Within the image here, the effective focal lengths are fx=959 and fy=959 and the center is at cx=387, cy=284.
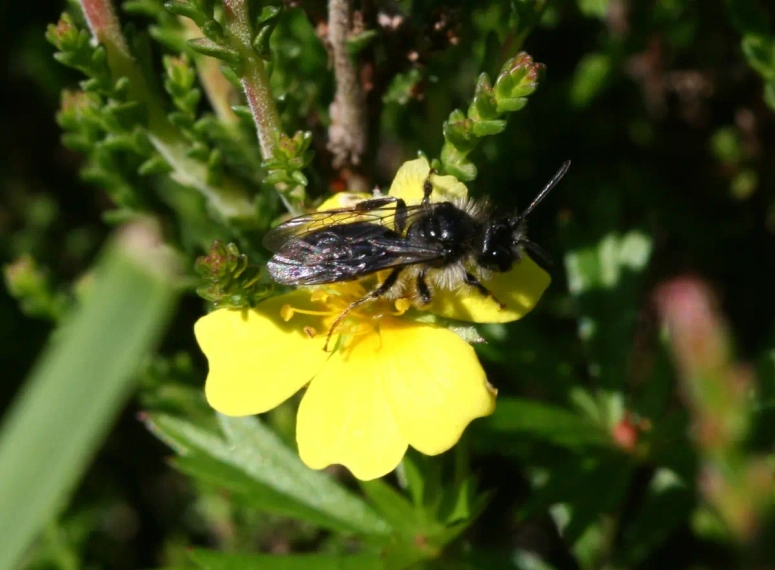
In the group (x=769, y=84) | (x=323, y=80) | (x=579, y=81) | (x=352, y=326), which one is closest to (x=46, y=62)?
(x=323, y=80)

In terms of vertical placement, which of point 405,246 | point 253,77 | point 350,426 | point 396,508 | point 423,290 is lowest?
point 396,508

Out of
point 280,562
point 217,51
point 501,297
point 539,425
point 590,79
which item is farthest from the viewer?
point 590,79

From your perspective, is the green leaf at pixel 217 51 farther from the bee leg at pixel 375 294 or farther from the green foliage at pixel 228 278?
the bee leg at pixel 375 294

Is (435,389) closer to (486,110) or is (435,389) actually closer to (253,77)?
(486,110)

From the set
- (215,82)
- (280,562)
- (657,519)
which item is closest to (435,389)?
(280,562)

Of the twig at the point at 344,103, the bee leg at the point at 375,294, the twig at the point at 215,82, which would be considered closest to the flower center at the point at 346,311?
the bee leg at the point at 375,294

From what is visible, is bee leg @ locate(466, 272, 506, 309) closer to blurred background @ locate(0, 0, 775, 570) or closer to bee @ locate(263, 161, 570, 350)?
bee @ locate(263, 161, 570, 350)
